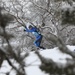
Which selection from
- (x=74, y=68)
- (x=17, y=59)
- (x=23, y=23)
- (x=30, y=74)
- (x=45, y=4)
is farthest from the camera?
(x=45, y=4)

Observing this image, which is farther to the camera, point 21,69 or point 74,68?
point 21,69

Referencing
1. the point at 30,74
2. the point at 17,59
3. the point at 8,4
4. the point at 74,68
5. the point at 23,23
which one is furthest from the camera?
the point at 8,4

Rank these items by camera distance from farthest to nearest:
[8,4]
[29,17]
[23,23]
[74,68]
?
[8,4]
[29,17]
[23,23]
[74,68]

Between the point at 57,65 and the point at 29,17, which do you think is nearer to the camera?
the point at 57,65

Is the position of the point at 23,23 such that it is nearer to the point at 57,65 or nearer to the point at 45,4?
the point at 45,4

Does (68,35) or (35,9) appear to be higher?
(35,9)

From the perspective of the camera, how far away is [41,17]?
3138 centimetres

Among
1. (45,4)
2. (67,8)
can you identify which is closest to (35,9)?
(45,4)

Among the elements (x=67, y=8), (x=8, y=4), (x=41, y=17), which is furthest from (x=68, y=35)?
(x=67, y=8)

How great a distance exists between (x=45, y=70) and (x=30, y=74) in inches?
128

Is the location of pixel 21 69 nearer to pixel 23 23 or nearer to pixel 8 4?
pixel 23 23

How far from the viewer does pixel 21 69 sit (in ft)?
14.3

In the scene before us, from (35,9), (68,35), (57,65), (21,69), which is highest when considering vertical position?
(57,65)

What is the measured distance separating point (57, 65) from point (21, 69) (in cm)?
85
